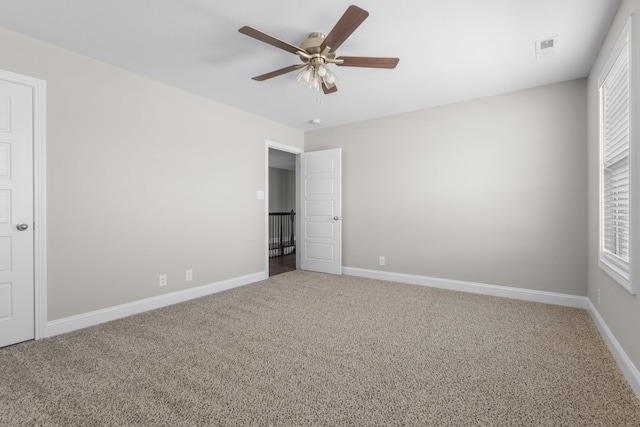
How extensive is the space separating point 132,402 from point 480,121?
437cm

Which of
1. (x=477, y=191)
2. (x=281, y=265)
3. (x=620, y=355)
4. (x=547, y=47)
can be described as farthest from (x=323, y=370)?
(x=281, y=265)

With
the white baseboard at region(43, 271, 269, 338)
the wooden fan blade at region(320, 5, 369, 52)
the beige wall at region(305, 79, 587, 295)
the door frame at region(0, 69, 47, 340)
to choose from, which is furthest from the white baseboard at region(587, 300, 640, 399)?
the door frame at region(0, 69, 47, 340)

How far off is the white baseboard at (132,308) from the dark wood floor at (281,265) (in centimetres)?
99

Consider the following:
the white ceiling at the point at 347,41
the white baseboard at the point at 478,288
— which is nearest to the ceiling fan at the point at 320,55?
the white ceiling at the point at 347,41

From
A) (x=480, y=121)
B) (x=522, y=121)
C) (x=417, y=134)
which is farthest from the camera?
(x=417, y=134)

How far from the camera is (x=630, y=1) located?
6.09 ft

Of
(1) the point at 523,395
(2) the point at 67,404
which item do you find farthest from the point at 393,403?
(2) the point at 67,404

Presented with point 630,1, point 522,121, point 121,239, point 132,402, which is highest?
point 630,1

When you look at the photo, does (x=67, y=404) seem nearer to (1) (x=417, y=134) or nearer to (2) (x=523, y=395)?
(2) (x=523, y=395)

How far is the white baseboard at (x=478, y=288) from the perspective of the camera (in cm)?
331

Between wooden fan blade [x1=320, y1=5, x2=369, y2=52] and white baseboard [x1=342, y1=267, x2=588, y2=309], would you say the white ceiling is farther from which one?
white baseboard [x1=342, y1=267, x2=588, y2=309]

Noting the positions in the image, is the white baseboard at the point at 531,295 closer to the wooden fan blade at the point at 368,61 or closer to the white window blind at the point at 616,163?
the white window blind at the point at 616,163

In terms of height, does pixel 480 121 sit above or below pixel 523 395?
above

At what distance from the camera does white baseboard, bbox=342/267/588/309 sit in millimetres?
3312
